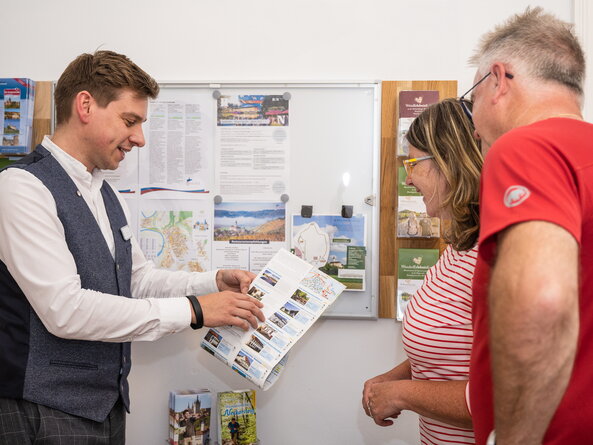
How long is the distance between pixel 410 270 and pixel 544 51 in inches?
50.8

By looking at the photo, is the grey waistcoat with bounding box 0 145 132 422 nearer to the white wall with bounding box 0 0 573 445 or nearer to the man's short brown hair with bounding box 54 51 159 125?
the man's short brown hair with bounding box 54 51 159 125

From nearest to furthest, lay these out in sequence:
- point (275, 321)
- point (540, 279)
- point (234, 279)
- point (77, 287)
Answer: point (540, 279) < point (77, 287) < point (275, 321) < point (234, 279)

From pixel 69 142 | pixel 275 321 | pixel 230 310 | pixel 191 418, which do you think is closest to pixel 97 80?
pixel 69 142

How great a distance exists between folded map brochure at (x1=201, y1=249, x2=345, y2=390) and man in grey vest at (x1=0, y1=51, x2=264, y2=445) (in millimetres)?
64

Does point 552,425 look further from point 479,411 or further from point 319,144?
point 319,144

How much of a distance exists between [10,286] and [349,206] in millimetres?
1263

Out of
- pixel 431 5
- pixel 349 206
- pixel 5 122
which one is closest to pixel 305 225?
pixel 349 206

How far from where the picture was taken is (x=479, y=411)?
38.0 inches

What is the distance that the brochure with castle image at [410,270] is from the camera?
2131 millimetres

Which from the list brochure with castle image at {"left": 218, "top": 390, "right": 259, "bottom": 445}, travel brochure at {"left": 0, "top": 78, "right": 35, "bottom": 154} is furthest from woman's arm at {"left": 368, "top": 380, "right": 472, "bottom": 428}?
travel brochure at {"left": 0, "top": 78, "right": 35, "bottom": 154}

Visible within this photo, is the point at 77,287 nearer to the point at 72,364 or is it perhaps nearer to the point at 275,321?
the point at 72,364

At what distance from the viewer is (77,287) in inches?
57.6

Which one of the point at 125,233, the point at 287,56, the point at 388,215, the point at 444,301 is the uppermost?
the point at 287,56

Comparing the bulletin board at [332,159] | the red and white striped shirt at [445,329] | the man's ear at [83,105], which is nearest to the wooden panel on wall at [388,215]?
the bulletin board at [332,159]
